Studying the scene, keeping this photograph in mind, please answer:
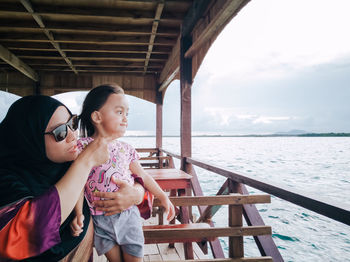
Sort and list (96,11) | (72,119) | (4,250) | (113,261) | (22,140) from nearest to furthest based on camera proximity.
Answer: (4,250) → (22,140) → (72,119) → (113,261) → (96,11)

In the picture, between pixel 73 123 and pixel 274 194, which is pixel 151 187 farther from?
pixel 274 194

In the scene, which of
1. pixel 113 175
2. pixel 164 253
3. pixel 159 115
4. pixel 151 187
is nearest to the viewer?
pixel 113 175

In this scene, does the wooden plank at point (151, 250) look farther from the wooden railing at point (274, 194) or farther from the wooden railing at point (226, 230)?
the wooden railing at point (226, 230)

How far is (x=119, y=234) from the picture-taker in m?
1.19

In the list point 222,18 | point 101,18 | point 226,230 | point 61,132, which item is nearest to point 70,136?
point 61,132

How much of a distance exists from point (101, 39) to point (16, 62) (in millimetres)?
2742

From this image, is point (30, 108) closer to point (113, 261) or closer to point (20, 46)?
point (113, 261)

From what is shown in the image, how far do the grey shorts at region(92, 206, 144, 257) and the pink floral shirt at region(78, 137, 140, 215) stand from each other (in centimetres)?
7

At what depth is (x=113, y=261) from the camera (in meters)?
1.23

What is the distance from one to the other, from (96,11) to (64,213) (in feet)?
12.7

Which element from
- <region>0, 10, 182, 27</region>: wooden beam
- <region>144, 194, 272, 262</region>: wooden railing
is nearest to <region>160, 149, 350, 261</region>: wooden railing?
<region>144, 194, 272, 262</region>: wooden railing

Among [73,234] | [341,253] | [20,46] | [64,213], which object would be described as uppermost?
[20,46]

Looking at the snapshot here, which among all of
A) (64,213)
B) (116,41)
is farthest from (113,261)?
(116,41)

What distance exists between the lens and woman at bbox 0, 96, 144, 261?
1.99ft
